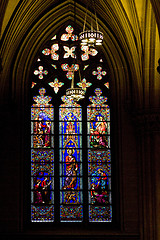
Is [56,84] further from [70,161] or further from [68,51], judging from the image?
[70,161]

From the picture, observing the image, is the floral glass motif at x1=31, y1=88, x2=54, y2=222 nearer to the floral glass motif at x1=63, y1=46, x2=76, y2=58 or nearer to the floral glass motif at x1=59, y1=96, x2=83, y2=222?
the floral glass motif at x1=59, y1=96, x2=83, y2=222

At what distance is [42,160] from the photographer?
20969mm

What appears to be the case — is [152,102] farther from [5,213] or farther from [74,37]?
[5,213]

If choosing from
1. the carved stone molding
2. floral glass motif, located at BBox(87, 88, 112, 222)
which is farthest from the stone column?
floral glass motif, located at BBox(87, 88, 112, 222)

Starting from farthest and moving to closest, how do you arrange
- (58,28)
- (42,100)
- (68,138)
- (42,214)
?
(58,28), (42,100), (68,138), (42,214)

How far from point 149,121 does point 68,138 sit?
3514mm

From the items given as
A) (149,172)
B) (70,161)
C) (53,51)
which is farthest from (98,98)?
(149,172)

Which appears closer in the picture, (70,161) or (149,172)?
(149,172)

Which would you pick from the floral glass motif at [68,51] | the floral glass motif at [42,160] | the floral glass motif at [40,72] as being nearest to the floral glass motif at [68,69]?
the floral glass motif at [68,51]

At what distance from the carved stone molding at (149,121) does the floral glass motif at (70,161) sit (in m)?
2.81

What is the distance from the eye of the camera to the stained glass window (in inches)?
816

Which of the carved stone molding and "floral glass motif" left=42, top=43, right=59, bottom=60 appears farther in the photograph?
"floral glass motif" left=42, top=43, right=59, bottom=60

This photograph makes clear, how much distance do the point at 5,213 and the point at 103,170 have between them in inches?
160

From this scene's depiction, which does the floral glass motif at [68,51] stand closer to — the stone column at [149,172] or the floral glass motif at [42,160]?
the floral glass motif at [42,160]
